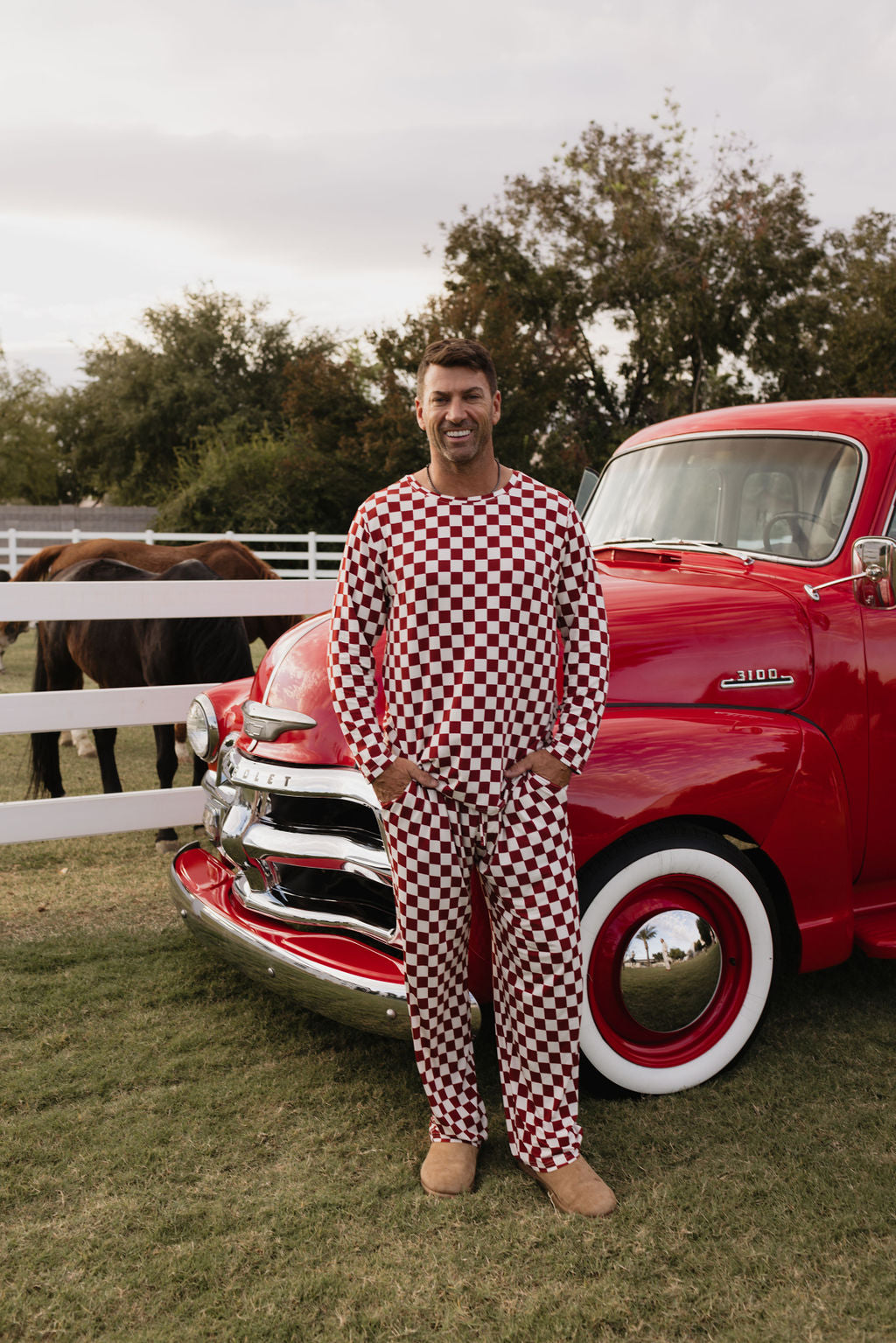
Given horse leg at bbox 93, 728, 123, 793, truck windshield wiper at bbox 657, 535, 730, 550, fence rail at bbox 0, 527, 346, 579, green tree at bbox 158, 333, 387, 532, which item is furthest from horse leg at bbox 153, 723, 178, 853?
green tree at bbox 158, 333, 387, 532

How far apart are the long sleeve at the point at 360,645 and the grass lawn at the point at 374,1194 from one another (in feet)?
3.57

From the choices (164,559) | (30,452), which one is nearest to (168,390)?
(30,452)

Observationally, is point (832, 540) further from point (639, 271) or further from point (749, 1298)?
point (639, 271)

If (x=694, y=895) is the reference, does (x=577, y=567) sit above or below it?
above

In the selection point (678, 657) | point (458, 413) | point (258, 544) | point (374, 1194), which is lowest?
point (258, 544)

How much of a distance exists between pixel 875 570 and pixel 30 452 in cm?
4735

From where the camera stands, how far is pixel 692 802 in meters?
2.87

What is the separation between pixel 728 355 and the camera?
101 ft

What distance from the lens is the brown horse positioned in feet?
29.2

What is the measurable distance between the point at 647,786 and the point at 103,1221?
1.69 m

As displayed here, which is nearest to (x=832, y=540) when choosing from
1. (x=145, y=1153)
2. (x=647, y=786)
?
(x=647, y=786)

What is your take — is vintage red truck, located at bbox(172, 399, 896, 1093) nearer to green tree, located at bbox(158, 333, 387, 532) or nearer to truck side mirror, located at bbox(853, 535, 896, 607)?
truck side mirror, located at bbox(853, 535, 896, 607)

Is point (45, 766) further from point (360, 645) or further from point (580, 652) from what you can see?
point (580, 652)

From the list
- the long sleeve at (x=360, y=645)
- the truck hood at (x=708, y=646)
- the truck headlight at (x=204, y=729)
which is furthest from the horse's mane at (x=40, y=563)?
the long sleeve at (x=360, y=645)
